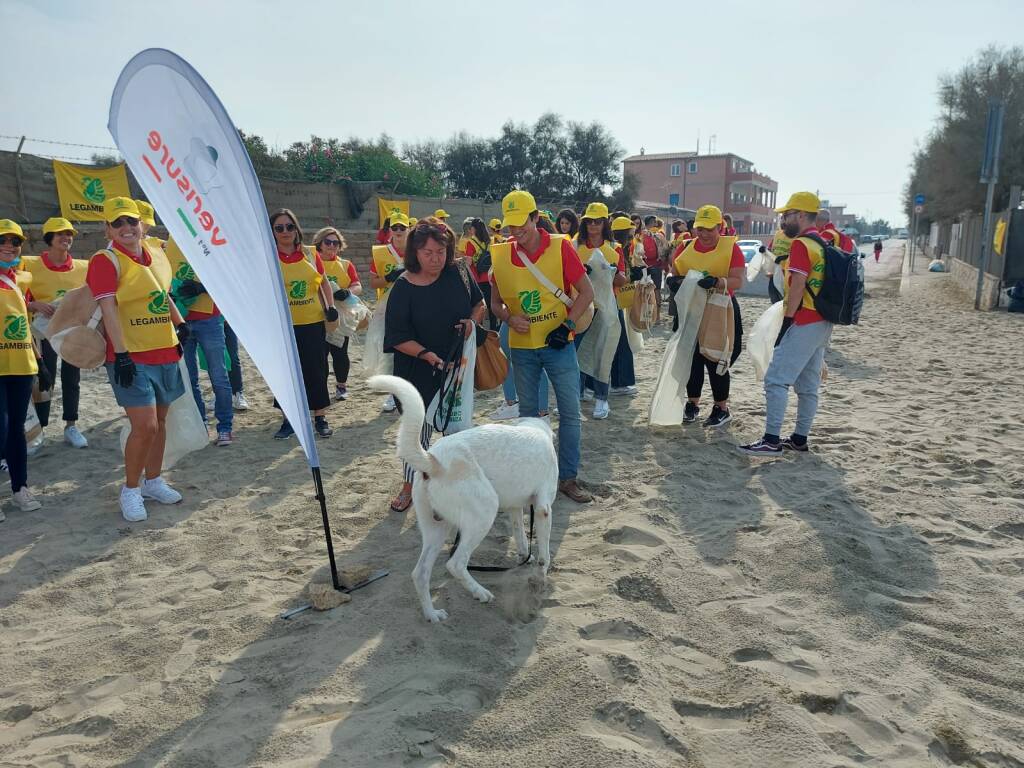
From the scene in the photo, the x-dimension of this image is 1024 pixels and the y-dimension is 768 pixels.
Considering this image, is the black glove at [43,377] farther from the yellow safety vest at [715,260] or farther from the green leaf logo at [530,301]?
the yellow safety vest at [715,260]

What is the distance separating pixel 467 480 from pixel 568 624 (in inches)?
33.9

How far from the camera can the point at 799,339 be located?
506 cm

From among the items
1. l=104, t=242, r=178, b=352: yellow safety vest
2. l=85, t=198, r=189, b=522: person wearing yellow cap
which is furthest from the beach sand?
l=104, t=242, r=178, b=352: yellow safety vest

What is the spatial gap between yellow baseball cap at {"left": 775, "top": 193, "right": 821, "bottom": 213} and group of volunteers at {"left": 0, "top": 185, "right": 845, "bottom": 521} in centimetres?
1

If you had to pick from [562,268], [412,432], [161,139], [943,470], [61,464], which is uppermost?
[161,139]

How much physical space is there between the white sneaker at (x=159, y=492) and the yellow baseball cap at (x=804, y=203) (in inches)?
209

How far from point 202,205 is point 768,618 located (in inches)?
133

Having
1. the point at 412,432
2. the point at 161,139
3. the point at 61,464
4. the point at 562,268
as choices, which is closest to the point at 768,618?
the point at 412,432

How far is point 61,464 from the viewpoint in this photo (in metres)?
5.54

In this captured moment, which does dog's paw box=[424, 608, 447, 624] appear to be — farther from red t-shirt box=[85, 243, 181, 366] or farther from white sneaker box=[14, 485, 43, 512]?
white sneaker box=[14, 485, 43, 512]

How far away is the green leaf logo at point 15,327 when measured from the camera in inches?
172

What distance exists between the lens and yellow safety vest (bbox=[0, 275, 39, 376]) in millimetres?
4371

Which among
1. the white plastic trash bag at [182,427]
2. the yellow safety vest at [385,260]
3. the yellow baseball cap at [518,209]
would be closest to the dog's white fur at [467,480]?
the yellow baseball cap at [518,209]

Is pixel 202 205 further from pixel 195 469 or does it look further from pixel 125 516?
pixel 195 469
